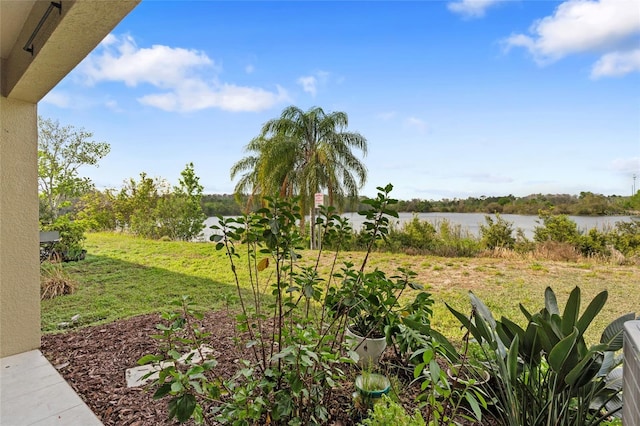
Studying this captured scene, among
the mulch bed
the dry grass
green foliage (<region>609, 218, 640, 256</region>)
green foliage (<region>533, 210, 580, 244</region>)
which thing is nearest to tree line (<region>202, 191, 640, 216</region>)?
green foliage (<region>533, 210, 580, 244</region>)

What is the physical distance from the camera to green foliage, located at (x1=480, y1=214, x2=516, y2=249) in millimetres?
5289

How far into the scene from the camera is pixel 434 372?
86cm

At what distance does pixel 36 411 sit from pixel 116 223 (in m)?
8.01

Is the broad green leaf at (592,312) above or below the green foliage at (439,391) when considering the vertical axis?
above

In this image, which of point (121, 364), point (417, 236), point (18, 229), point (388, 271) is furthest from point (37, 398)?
point (417, 236)

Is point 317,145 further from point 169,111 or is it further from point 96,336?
point 96,336

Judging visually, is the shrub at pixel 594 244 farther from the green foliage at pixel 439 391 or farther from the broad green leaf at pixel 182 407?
the broad green leaf at pixel 182 407

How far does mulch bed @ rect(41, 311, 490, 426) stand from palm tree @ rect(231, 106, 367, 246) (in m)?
5.28

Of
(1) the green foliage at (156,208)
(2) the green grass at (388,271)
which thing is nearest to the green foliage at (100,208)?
(1) the green foliage at (156,208)

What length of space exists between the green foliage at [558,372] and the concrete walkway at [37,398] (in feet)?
5.79

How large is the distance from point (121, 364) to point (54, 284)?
2.36m

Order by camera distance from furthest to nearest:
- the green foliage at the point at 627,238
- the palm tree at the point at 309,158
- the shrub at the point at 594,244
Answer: the palm tree at the point at 309,158 < the shrub at the point at 594,244 < the green foliage at the point at 627,238

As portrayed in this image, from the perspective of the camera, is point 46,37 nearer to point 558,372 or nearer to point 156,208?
point 558,372

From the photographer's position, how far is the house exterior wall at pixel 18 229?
2111 millimetres
